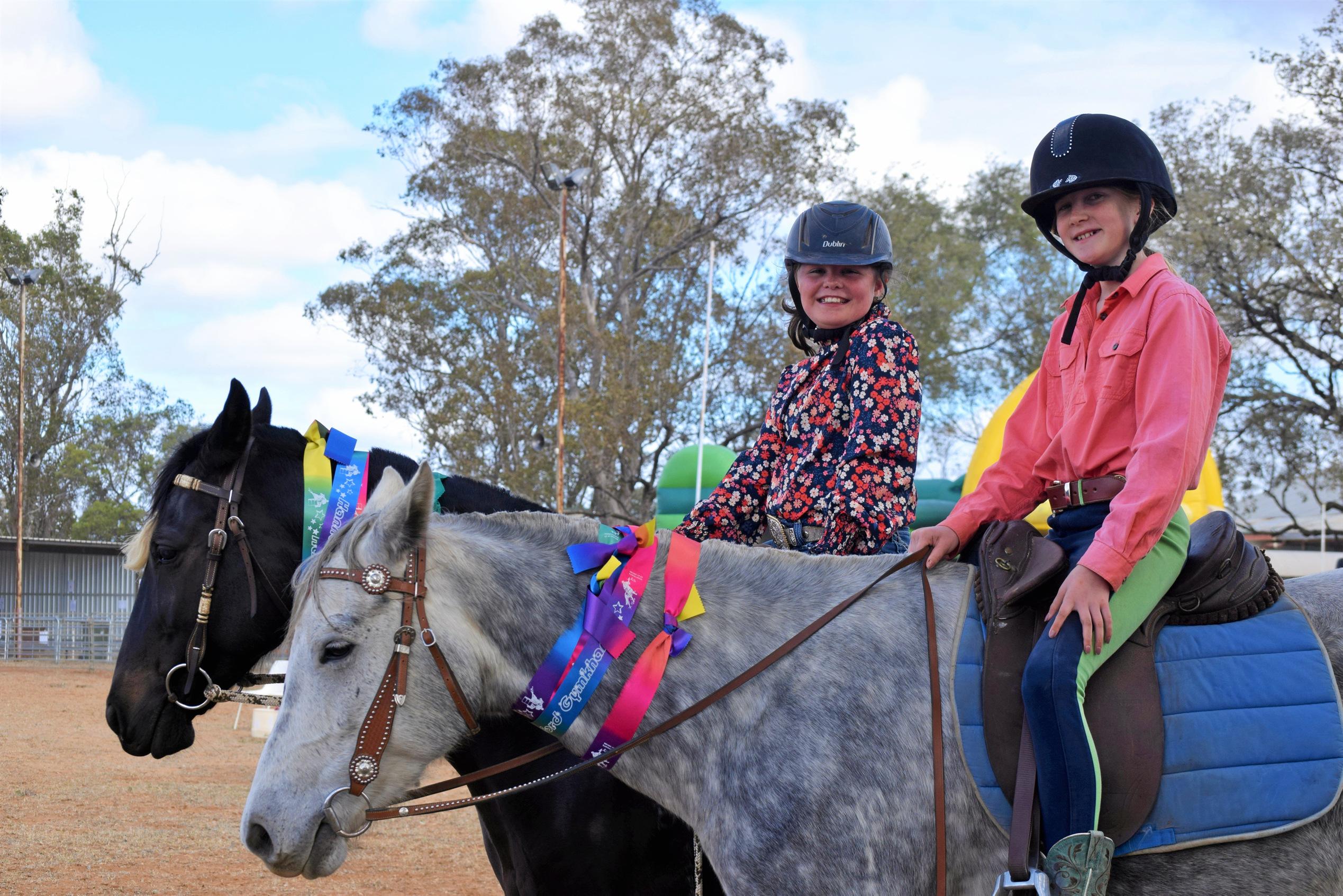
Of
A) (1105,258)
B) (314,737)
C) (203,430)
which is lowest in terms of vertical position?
(314,737)

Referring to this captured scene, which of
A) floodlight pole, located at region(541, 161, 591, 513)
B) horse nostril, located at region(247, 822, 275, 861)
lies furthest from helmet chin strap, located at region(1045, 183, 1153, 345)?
floodlight pole, located at region(541, 161, 591, 513)

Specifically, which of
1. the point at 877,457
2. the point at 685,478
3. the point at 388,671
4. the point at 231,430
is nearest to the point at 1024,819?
the point at 877,457

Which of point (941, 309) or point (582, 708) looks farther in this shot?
point (941, 309)

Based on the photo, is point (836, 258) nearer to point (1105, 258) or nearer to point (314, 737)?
point (1105, 258)

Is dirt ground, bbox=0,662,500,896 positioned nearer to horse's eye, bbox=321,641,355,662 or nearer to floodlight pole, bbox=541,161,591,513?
horse's eye, bbox=321,641,355,662

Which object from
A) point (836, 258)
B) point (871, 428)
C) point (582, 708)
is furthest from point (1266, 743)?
point (836, 258)

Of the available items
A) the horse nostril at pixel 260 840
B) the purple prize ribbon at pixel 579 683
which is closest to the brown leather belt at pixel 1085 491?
the purple prize ribbon at pixel 579 683

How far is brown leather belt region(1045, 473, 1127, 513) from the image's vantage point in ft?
8.70

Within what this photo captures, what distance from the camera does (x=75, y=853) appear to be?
746cm

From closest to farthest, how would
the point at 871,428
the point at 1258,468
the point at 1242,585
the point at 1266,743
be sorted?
the point at 1266,743 < the point at 1242,585 < the point at 871,428 < the point at 1258,468

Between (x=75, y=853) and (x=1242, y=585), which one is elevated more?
(x=1242, y=585)

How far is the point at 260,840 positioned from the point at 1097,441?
2.26m

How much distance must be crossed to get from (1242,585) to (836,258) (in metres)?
1.58

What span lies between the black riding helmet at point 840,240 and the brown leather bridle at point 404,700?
1.18 meters
